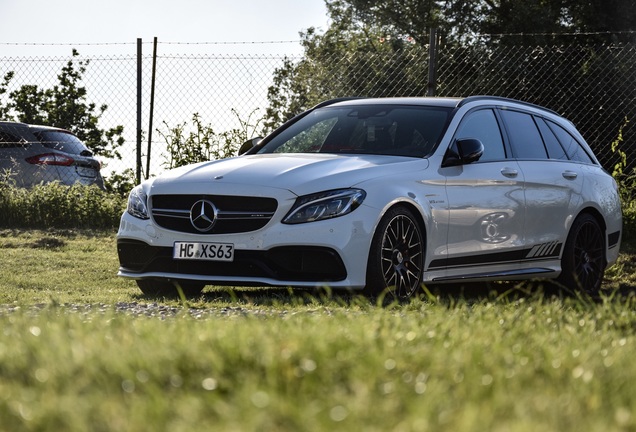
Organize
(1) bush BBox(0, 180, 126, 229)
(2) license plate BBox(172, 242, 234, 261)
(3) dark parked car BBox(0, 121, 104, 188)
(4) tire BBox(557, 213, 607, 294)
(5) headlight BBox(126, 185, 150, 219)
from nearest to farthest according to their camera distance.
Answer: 1. (2) license plate BBox(172, 242, 234, 261)
2. (5) headlight BBox(126, 185, 150, 219)
3. (4) tire BBox(557, 213, 607, 294)
4. (1) bush BBox(0, 180, 126, 229)
5. (3) dark parked car BBox(0, 121, 104, 188)

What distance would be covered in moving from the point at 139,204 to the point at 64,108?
16.6 meters

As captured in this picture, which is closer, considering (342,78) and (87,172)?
(87,172)

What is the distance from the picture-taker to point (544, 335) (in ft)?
16.4

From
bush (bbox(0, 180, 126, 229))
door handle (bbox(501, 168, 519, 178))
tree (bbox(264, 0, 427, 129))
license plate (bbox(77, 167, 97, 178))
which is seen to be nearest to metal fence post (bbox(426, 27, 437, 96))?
tree (bbox(264, 0, 427, 129))

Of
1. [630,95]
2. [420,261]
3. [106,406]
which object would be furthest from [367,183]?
[630,95]

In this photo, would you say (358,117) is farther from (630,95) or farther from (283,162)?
(630,95)

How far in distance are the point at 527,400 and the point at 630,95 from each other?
67.3 ft

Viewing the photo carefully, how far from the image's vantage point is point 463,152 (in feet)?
29.6

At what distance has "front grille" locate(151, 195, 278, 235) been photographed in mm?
8219

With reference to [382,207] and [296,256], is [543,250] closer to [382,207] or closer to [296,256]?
[382,207]

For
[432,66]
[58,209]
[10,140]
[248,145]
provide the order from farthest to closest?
[10,140], [58,209], [432,66], [248,145]

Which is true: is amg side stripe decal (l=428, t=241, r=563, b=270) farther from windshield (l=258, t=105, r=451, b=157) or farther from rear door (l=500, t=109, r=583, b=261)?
windshield (l=258, t=105, r=451, b=157)

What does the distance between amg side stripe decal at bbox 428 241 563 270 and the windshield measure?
0.83 meters

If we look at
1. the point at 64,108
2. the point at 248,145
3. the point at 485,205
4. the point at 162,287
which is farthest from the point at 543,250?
the point at 64,108
